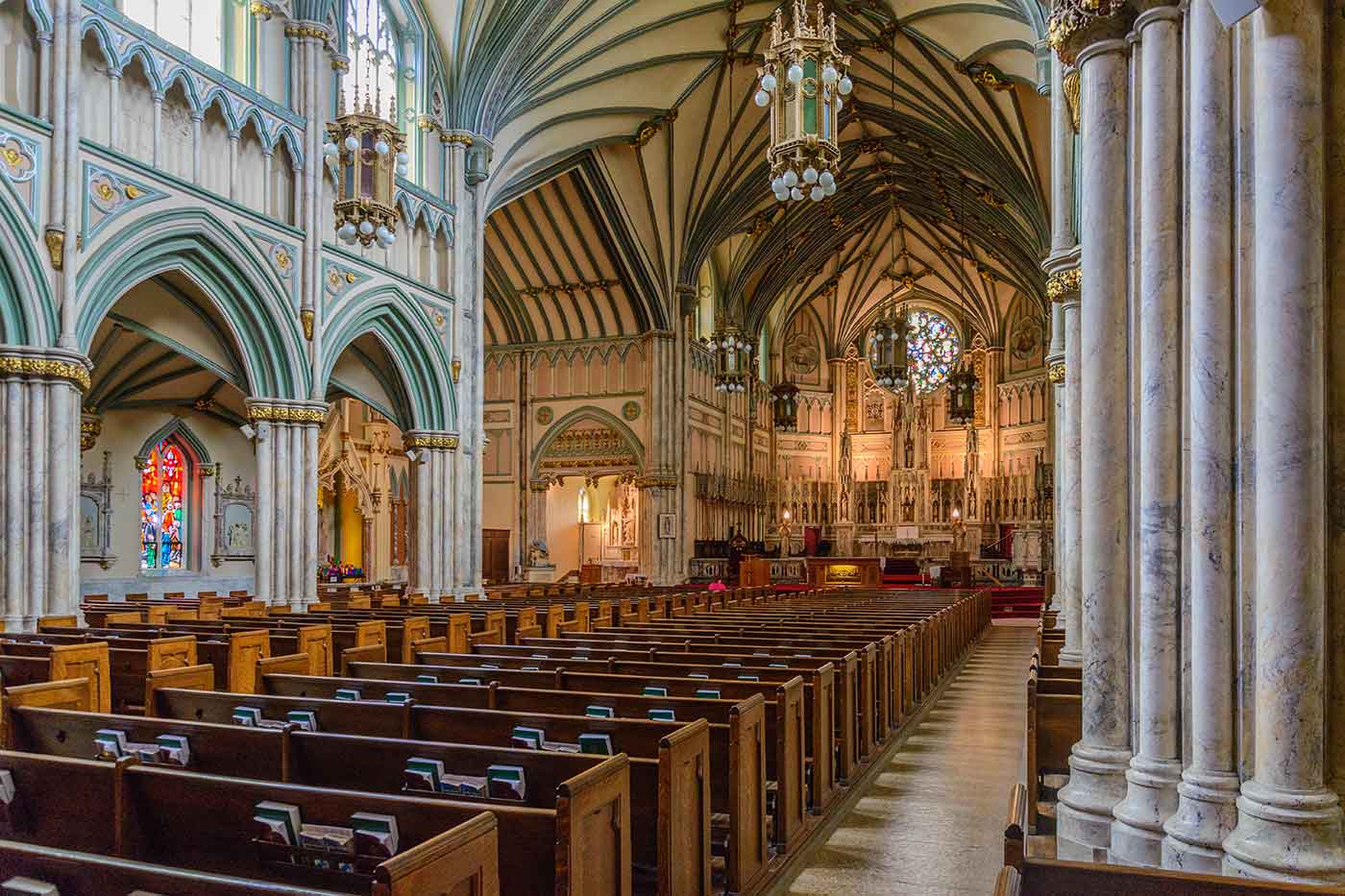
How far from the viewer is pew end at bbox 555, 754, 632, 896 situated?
321cm

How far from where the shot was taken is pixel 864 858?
18.3ft

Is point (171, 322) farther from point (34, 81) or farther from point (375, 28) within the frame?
point (375, 28)

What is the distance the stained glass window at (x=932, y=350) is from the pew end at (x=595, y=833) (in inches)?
1569

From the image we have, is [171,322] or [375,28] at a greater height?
[375,28]

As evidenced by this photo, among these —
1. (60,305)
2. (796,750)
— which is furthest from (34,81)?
(796,750)

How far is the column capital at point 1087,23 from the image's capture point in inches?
190

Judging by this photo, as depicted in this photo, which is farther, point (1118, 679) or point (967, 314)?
point (967, 314)

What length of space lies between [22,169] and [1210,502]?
42.3 feet

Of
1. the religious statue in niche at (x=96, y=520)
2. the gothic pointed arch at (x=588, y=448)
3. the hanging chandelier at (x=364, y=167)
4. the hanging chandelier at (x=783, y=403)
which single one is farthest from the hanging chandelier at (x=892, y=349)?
the religious statue in niche at (x=96, y=520)

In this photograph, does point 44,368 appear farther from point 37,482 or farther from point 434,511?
point 434,511

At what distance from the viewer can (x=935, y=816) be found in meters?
6.45

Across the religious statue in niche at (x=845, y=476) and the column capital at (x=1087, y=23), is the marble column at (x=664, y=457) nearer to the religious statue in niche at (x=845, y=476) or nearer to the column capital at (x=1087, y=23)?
the religious statue in niche at (x=845, y=476)

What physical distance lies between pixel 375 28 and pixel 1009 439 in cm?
2885

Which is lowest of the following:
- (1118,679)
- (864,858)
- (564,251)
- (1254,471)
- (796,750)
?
(864,858)
